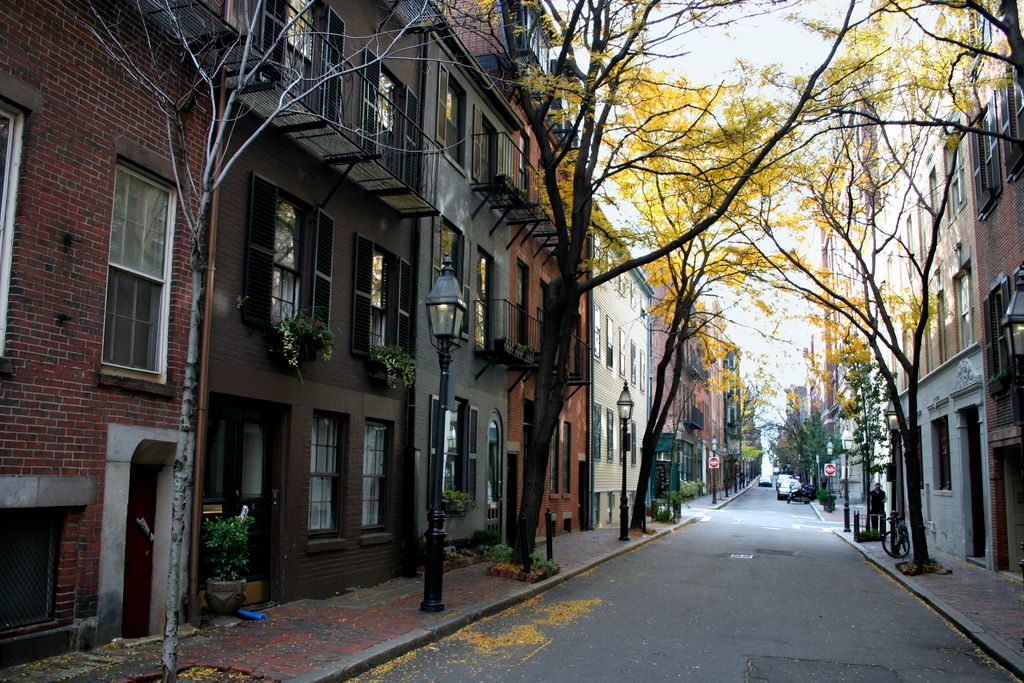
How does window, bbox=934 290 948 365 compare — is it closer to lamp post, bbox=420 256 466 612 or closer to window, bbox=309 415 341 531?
lamp post, bbox=420 256 466 612

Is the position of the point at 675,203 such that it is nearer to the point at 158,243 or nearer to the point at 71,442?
the point at 158,243

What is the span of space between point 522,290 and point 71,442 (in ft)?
49.4

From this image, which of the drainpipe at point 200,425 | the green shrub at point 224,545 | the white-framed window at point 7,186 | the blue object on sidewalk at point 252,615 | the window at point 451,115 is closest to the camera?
the white-framed window at point 7,186

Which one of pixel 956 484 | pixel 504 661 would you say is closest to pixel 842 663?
pixel 504 661

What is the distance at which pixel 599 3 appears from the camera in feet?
47.0

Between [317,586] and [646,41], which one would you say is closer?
[317,586]

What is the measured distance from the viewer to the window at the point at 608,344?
103 feet

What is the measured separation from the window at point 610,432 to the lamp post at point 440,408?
20952 millimetres

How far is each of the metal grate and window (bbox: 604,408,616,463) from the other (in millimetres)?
25326

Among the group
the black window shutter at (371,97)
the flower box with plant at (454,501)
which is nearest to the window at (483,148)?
the black window shutter at (371,97)

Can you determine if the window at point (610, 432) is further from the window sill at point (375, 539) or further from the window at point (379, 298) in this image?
the window sill at point (375, 539)

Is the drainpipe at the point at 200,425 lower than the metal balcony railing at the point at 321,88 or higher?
lower

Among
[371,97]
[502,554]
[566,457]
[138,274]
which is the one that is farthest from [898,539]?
[138,274]

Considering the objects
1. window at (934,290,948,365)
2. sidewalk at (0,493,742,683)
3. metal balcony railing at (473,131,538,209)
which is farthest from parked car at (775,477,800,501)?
sidewalk at (0,493,742,683)
